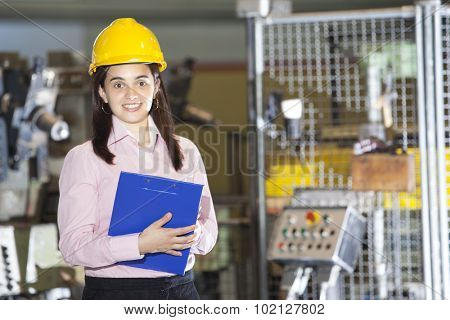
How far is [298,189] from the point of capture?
4.32 m

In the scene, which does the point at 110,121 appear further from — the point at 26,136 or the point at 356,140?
the point at 26,136

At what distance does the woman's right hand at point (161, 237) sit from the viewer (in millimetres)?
2240

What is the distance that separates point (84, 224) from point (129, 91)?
0.34 m

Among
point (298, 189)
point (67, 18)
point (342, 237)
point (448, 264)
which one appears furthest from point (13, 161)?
point (67, 18)

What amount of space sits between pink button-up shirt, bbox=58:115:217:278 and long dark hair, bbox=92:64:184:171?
0.01 metres

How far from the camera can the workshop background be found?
159 inches

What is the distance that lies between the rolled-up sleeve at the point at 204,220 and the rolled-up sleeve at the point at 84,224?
199 mm

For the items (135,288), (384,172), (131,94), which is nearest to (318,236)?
(384,172)

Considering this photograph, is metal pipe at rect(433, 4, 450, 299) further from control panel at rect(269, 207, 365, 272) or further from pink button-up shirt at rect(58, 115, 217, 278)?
pink button-up shirt at rect(58, 115, 217, 278)

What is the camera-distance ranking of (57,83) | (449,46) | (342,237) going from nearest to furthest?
(342,237) < (449,46) < (57,83)

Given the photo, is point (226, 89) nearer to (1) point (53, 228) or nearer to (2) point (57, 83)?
(2) point (57, 83)

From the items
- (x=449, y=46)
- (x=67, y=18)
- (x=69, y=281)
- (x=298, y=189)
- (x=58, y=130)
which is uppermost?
(x=67, y=18)

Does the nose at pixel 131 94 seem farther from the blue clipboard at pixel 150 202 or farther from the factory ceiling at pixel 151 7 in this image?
the factory ceiling at pixel 151 7
